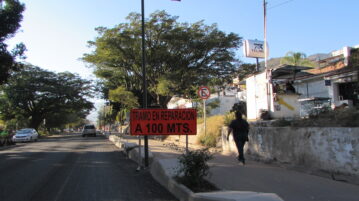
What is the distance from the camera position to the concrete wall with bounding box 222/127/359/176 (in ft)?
22.1

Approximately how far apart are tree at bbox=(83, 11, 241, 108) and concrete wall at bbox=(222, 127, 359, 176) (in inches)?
566

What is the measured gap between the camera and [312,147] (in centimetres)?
776

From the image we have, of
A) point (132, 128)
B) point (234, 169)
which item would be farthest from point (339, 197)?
point (132, 128)

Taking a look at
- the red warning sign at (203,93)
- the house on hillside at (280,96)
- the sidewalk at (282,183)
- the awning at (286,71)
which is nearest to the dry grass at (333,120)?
the sidewalk at (282,183)

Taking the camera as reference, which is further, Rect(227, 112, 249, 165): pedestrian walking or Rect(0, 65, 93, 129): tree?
Rect(0, 65, 93, 129): tree

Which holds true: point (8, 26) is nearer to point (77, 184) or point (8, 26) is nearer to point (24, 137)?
point (77, 184)

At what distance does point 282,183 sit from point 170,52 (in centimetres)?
1971

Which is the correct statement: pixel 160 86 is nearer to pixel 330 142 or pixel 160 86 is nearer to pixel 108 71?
pixel 108 71

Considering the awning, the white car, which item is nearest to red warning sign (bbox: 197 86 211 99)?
the awning

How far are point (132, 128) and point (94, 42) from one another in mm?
19961

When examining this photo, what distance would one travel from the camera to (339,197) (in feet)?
18.1

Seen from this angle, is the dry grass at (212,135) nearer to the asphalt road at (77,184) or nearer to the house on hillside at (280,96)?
the house on hillside at (280,96)

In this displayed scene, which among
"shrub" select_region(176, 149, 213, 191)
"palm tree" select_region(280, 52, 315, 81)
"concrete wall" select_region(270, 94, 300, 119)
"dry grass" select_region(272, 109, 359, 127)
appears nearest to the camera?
"shrub" select_region(176, 149, 213, 191)

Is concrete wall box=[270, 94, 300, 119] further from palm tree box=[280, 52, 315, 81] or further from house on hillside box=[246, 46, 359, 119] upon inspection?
palm tree box=[280, 52, 315, 81]
